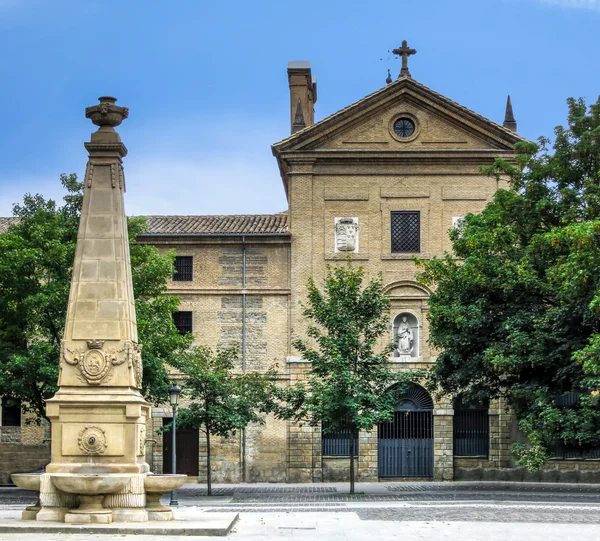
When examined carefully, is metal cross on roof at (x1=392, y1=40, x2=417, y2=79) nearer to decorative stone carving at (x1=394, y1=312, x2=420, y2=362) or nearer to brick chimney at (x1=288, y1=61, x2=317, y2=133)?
brick chimney at (x1=288, y1=61, x2=317, y2=133)

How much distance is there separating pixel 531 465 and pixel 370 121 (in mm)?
15691

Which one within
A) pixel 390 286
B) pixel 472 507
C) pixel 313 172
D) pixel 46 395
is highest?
pixel 313 172

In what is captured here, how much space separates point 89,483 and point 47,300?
1346 cm

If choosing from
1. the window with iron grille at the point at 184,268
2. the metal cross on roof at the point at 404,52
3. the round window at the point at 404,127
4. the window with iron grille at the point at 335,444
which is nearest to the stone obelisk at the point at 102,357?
the window with iron grille at the point at 184,268

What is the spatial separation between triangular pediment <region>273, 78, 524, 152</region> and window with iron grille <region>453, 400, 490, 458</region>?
944 centimetres

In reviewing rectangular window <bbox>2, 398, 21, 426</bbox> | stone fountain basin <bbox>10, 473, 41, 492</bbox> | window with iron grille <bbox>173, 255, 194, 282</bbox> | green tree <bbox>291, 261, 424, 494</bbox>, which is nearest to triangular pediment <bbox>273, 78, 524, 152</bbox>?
window with iron grille <bbox>173, 255, 194, 282</bbox>

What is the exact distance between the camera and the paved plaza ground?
19516 millimetres

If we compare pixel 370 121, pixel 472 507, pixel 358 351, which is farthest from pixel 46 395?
pixel 370 121

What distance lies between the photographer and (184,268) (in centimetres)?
4191

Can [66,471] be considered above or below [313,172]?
below

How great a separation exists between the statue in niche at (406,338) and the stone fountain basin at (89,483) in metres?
23.2

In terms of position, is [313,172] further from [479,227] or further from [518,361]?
[518,361]

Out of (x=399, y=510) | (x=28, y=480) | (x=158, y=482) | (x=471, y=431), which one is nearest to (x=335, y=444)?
(x=471, y=431)

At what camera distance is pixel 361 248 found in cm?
4156
